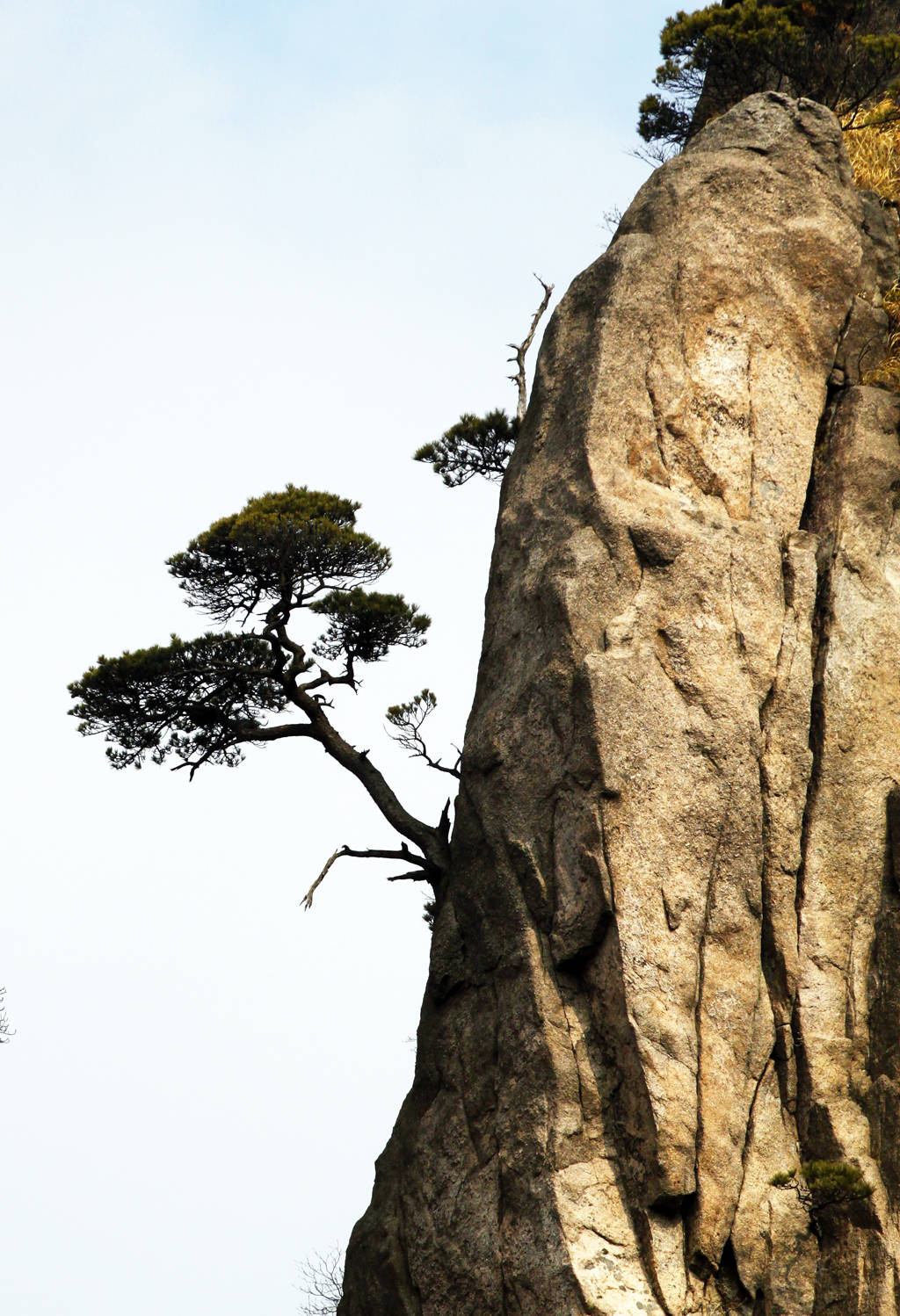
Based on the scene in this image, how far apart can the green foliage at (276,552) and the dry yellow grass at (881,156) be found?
6.83 m

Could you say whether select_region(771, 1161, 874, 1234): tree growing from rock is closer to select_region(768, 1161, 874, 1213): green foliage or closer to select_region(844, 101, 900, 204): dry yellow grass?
select_region(768, 1161, 874, 1213): green foliage

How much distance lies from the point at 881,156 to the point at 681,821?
10350mm

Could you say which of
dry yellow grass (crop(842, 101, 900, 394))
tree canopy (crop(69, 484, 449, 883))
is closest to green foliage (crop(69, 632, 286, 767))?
tree canopy (crop(69, 484, 449, 883))

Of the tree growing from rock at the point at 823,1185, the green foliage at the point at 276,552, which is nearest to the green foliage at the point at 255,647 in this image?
the green foliage at the point at 276,552

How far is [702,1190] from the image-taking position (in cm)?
1223

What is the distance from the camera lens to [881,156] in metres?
18.8

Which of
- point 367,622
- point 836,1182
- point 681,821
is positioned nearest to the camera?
point 836,1182

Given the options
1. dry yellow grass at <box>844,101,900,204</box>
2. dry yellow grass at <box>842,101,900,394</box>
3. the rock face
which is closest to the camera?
the rock face

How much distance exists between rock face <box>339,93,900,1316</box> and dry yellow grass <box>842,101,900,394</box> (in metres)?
0.51

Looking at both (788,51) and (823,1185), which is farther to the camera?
(788,51)

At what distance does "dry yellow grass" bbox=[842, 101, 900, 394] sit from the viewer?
16750mm

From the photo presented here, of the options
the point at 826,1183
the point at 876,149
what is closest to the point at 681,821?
the point at 826,1183

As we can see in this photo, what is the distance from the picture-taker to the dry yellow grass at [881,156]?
1675cm

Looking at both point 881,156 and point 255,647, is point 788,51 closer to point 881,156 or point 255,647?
point 881,156
